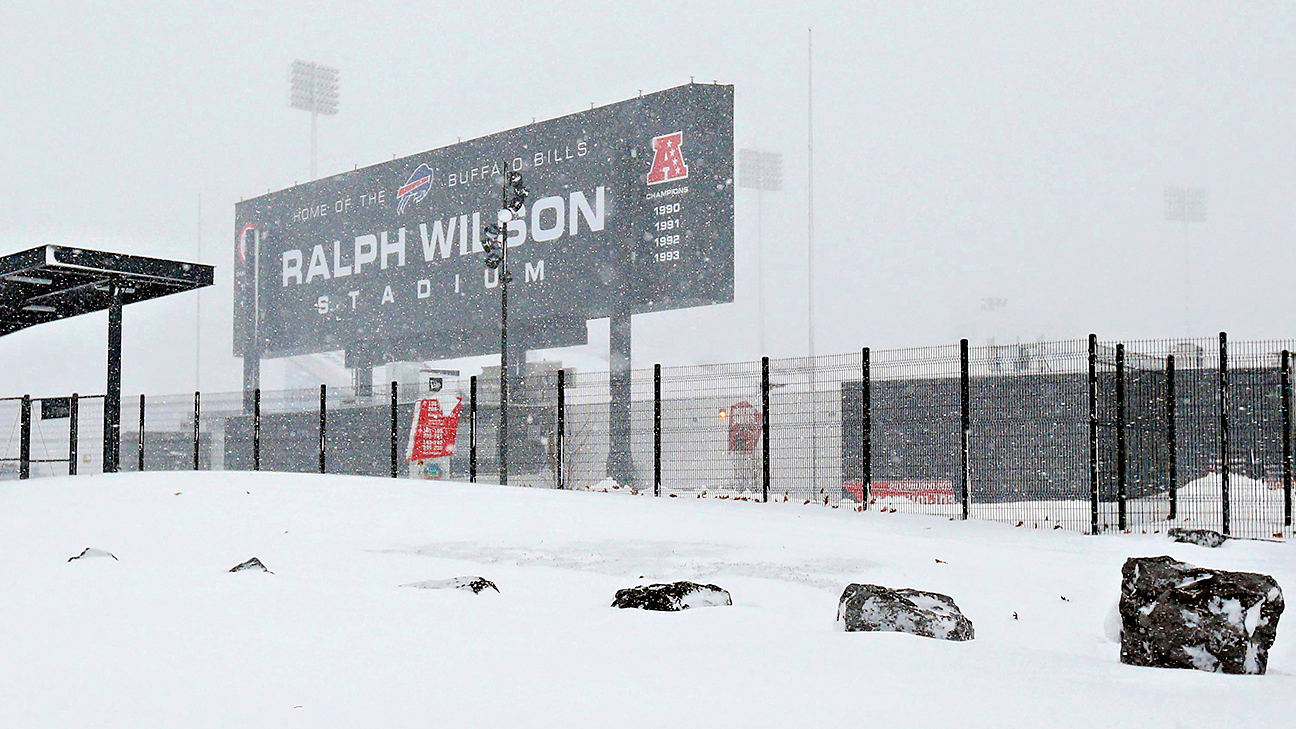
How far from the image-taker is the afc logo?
1095 inches

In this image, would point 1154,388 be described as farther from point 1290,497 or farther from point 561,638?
point 561,638

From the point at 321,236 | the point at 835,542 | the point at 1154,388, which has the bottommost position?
the point at 835,542

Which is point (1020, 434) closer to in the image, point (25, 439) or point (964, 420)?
point (964, 420)

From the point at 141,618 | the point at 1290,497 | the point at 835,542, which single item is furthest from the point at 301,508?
the point at 1290,497

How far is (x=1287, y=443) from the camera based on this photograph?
39.2 feet

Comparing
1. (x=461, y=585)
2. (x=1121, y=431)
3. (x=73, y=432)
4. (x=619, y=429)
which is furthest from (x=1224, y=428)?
(x=73, y=432)

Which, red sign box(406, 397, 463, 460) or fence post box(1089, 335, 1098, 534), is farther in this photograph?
red sign box(406, 397, 463, 460)

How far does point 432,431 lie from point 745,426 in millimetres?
11486

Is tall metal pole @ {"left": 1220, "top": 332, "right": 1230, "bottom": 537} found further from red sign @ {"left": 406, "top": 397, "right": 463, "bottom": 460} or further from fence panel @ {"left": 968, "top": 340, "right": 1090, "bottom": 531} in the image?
red sign @ {"left": 406, "top": 397, "right": 463, "bottom": 460}

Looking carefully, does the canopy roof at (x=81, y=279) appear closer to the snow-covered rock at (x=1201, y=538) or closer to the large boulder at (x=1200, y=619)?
the snow-covered rock at (x=1201, y=538)

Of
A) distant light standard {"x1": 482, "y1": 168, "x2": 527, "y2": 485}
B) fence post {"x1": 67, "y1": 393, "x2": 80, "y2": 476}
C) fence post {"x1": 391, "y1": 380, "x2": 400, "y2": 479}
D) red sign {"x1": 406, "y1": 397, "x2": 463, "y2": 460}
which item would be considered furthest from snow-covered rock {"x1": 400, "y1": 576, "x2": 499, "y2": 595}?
red sign {"x1": 406, "y1": 397, "x2": 463, "y2": 460}

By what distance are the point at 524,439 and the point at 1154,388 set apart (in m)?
11.4

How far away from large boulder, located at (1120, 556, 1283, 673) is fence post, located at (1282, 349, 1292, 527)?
8.84 metres

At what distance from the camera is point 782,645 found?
4566mm
